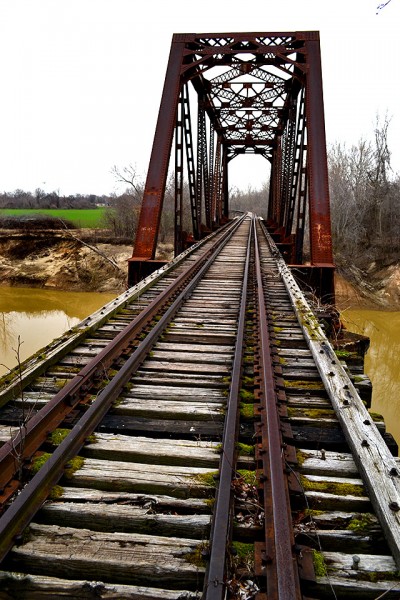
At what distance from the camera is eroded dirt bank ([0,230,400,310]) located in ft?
78.5

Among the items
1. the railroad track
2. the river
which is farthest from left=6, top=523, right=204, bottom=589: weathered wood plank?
the river

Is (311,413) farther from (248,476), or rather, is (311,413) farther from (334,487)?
(248,476)

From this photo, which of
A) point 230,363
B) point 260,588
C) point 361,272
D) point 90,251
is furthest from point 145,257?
point 361,272

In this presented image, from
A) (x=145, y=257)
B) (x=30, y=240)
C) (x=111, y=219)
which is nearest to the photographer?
(x=145, y=257)

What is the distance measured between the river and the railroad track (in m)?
9.36

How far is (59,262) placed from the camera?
25172 mm

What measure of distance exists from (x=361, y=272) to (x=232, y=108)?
14066 mm

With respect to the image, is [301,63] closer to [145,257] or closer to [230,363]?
[145,257]

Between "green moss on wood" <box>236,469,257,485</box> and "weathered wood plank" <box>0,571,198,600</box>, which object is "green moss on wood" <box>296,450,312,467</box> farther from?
"weathered wood plank" <box>0,571,198,600</box>

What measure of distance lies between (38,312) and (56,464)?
20085 millimetres

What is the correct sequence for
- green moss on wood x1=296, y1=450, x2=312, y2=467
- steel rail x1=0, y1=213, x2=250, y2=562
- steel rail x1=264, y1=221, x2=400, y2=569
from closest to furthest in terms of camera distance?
steel rail x1=0, y1=213, x2=250, y2=562 → steel rail x1=264, y1=221, x2=400, y2=569 → green moss on wood x1=296, y1=450, x2=312, y2=467

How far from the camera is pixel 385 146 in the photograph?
118ft

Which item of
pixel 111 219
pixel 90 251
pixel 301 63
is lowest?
pixel 90 251

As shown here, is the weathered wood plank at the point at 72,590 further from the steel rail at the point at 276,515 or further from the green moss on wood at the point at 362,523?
the green moss on wood at the point at 362,523
